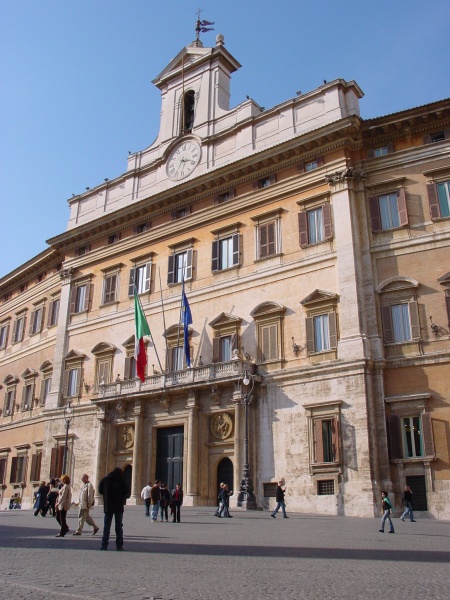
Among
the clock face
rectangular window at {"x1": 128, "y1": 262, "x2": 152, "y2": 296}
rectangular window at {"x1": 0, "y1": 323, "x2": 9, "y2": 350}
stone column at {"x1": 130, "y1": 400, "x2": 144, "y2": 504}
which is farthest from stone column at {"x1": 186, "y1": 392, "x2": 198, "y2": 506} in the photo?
rectangular window at {"x1": 0, "y1": 323, "x2": 9, "y2": 350}

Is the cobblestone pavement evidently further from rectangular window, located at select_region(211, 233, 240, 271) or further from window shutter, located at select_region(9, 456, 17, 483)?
window shutter, located at select_region(9, 456, 17, 483)

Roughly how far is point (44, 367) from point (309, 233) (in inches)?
740

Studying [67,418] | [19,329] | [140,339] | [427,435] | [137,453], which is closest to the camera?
[427,435]

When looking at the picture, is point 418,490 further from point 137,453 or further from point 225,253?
point 225,253

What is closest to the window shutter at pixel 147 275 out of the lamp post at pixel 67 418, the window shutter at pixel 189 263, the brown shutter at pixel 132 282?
the brown shutter at pixel 132 282

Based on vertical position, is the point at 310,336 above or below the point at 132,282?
below

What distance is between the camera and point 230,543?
1059 cm

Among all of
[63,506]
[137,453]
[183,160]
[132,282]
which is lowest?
[63,506]

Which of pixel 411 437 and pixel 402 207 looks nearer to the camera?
pixel 411 437

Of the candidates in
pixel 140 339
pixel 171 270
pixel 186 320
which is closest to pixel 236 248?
pixel 171 270

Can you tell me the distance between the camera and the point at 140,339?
88.9 ft

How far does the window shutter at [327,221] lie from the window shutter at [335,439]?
7.51 metres

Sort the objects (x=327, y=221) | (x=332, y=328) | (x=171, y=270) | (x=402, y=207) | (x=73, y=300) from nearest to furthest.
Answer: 1. (x=332, y=328)
2. (x=402, y=207)
3. (x=327, y=221)
4. (x=171, y=270)
5. (x=73, y=300)

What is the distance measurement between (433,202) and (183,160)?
13686 mm
